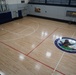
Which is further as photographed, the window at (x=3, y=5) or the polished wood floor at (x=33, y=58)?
the window at (x=3, y=5)

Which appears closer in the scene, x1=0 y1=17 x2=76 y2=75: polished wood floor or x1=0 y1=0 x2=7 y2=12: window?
x1=0 y1=17 x2=76 y2=75: polished wood floor

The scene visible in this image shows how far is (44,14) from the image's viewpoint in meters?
7.26

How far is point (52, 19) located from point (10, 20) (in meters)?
3.35

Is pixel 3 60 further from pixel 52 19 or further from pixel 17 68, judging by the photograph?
pixel 52 19

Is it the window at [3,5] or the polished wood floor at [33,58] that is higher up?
the window at [3,5]

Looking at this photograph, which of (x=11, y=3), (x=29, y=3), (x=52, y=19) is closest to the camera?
(x=11, y=3)

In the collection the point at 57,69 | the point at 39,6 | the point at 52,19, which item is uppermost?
the point at 39,6

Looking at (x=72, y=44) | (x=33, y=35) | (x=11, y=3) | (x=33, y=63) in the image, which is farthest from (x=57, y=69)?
(x=11, y=3)

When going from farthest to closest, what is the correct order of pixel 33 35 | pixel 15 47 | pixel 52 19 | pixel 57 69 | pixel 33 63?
pixel 52 19 → pixel 33 35 → pixel 15 47 → pixel 33 63 → pixel 57 69

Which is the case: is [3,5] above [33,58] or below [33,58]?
above

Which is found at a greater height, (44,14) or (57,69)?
(44,14)

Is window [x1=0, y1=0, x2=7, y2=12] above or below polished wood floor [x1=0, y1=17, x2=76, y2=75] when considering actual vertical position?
above

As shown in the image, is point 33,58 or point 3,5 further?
point 3,5

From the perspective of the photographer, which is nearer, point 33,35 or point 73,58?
point 73,58
